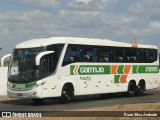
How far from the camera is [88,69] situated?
24.9 metres

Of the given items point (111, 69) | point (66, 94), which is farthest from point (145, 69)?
point (66, 94)

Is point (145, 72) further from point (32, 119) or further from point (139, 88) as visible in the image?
point (32, 119)

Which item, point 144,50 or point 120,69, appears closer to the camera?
point 120,69

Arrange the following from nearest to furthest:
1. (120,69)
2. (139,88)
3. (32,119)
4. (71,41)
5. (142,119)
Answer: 1. (142,119)
2. (32,119)
3. (71,41)
4. (120,69)
5. (139,88)

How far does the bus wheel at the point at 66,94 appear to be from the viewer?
23234mm

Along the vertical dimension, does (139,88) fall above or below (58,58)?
below

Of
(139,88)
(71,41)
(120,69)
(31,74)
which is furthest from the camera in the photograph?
(139,88)

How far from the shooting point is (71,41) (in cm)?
2380

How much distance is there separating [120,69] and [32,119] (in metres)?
12.9

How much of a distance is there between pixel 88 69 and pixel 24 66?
3999 millimetres

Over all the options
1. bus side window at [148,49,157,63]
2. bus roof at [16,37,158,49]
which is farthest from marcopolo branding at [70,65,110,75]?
bus side window at [148,49,157,63]

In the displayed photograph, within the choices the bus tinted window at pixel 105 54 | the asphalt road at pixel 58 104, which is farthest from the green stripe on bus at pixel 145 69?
the bus tinted window at pixel 105 54

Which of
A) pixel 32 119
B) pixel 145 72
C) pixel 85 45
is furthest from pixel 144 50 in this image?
pixel 32 119

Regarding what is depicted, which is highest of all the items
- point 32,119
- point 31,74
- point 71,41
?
point 71,41
